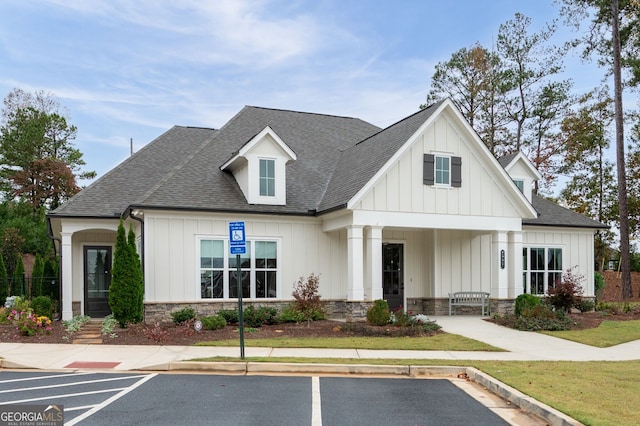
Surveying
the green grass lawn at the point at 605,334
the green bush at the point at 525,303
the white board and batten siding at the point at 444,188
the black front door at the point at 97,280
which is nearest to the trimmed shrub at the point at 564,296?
the green bush at the point at 525,303

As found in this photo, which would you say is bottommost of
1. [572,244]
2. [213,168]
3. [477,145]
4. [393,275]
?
[393,275]

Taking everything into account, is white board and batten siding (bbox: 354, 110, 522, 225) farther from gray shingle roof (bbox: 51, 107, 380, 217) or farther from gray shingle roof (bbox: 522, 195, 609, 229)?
gray shingle roof (bbox: 522, 195, 609, 229)

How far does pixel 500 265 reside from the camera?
59.4ft

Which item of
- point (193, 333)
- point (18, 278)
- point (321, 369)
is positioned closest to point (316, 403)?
point (321, 369)

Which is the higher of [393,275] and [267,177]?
[267,177]

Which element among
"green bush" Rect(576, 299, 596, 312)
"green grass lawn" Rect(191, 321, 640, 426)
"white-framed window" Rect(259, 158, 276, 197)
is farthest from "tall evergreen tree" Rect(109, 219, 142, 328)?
"green bush" Rect(576, 299, 596, 312)

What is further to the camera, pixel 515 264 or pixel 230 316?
pixel 515 264

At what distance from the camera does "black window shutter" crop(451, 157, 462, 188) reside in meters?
17.4

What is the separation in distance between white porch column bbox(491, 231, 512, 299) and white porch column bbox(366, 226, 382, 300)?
163 inches

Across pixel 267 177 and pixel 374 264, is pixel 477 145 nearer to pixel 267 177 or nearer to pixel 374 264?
pixel 374 264

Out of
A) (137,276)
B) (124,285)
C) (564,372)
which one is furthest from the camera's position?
(137,276)

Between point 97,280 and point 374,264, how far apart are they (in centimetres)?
957

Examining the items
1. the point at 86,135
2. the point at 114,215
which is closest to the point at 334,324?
the point at 114,215

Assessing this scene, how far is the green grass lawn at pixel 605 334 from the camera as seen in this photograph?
13836 millimetres
